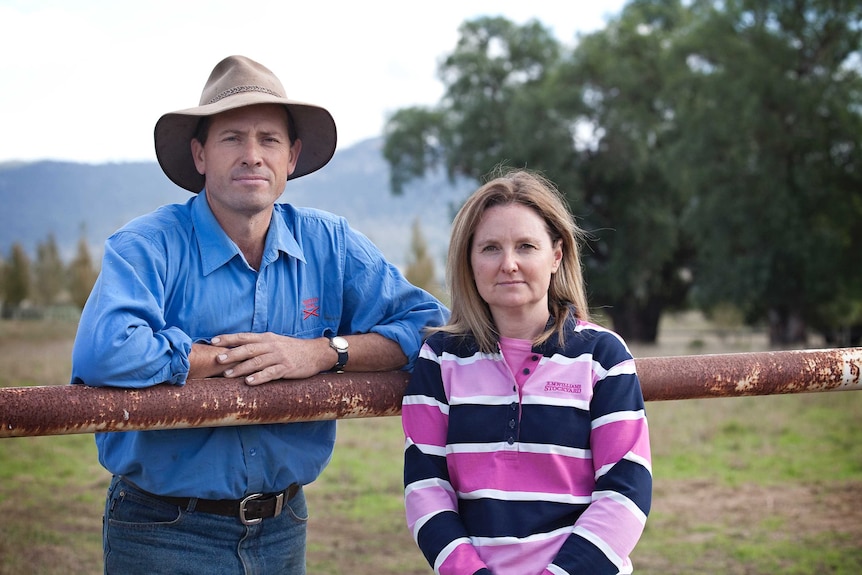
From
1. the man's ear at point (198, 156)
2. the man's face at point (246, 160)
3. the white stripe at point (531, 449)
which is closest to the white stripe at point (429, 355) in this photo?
the white stripe at point (531, 449)

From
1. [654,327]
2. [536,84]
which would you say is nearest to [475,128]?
[536,84]

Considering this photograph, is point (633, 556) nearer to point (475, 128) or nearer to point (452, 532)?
point (452, 532)

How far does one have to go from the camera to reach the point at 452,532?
1.92m

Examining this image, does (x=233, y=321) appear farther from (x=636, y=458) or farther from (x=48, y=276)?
(x=48, y=276)

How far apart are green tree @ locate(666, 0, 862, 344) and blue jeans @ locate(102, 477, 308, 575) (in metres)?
25.4

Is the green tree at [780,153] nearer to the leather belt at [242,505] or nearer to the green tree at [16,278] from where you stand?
the leather belt at [242,505]

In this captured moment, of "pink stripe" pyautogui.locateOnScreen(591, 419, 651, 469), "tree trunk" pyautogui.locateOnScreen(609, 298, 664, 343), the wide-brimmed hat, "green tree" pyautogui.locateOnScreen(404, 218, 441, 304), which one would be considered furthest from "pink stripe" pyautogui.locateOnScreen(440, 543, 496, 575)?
"green tree" pyautogui.locateOnScreen(404, 218, 441, 304)

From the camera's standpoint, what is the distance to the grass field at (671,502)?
19.5 ft

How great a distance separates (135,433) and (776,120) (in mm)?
26077

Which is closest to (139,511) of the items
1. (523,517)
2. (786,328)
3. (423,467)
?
(423,467)

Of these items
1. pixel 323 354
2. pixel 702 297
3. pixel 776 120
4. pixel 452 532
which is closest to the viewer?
pixel 452 532

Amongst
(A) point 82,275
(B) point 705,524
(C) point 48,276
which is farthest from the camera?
(C) point 48,276

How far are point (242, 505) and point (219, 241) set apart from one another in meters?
0.70

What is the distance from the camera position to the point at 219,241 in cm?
228
